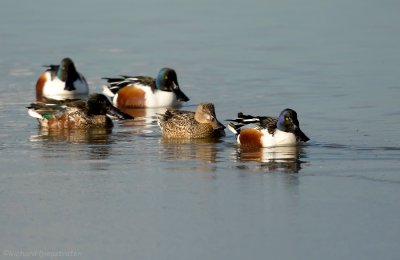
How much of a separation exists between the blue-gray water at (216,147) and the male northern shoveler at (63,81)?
1.30 ft

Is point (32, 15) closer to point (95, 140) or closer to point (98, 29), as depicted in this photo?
point (98, 29)

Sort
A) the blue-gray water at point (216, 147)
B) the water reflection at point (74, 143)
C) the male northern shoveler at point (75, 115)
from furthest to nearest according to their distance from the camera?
the male northern shoveler at point (75, 115) < the water reflection at point (74, 143) < the blue-gray water at point (216, 147)

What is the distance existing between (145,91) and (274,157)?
534 cm

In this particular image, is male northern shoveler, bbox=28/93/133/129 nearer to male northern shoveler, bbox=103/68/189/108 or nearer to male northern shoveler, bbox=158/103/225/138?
male northern shoveler, bbox=158/103/225/138

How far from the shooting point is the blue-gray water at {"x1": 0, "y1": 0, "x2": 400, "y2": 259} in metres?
8.39

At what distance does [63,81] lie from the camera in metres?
18.1

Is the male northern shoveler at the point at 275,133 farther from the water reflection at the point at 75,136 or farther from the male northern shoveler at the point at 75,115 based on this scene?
the male northern shoveler at the point at 75,115

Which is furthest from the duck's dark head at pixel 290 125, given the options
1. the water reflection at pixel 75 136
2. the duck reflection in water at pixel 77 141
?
the water reflection at pixel 75 136

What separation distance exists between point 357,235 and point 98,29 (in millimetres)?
14269

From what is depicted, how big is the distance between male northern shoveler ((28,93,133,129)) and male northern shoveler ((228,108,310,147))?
249 centimetres

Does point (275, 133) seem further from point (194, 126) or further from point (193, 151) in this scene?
point (194, 126)

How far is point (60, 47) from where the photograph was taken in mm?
20375

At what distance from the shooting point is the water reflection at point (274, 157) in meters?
11.1

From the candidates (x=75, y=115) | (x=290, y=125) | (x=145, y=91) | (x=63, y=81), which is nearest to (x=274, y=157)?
(x=290, y=125)
